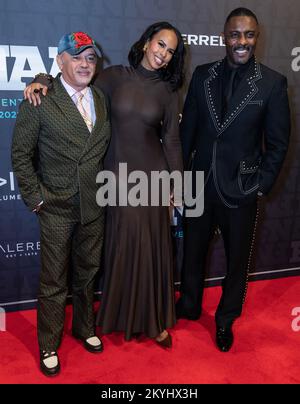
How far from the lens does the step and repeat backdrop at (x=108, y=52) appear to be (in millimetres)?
2670

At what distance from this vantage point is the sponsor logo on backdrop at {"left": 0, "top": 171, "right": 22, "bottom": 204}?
2869mm

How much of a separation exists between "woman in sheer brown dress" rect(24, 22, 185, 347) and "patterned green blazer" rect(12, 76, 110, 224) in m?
0.14

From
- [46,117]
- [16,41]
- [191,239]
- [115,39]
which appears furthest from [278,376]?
[16,41]

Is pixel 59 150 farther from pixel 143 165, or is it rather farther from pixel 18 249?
pixel 18 249

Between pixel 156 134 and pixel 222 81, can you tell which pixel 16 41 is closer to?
pixel 156 134

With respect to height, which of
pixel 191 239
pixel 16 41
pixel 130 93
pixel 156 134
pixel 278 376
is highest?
pixel 16 41

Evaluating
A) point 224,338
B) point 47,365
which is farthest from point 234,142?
point 47,365

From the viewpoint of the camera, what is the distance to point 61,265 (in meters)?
2.34

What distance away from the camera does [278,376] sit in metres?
2.45

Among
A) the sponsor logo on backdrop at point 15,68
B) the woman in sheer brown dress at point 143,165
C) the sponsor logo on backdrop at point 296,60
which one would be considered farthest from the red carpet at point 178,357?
the sponsor logo on backdrop at point 296,60

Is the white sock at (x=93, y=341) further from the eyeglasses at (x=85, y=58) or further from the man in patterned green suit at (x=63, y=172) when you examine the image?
the eyeglasses at (x=85, y=58)

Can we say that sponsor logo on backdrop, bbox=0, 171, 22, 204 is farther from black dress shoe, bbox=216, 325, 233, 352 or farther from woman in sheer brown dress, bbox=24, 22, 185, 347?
black dress shoe, bbox=216, 325, 233, 352

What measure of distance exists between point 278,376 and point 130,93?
1.83 meters

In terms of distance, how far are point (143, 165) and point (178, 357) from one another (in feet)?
3.98
